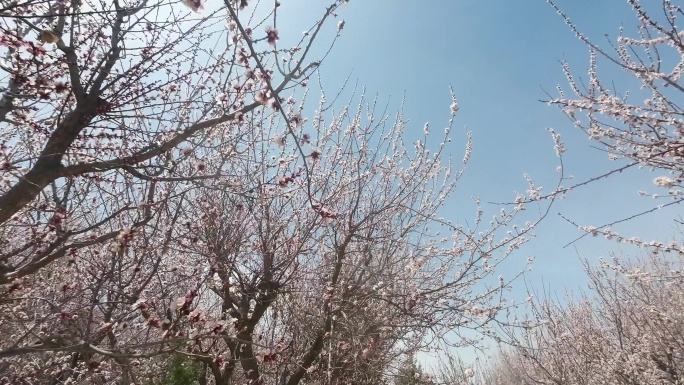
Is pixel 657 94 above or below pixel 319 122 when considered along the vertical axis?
below

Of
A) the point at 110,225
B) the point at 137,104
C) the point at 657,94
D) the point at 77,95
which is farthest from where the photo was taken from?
the point at 110,225

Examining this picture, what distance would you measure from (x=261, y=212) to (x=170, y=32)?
280 centimetres

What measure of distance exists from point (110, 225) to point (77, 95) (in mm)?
2859

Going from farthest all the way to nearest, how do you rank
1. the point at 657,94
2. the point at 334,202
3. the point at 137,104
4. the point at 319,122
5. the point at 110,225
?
the point at 319,122 → the point at 334,202 → the point at 110,225 → the point at 657,94 → the point at 137,104

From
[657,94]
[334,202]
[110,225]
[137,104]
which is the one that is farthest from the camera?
[334,202]

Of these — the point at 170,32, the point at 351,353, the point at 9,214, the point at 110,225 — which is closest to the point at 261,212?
the point at 110,225

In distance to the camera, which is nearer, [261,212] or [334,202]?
[261,212]

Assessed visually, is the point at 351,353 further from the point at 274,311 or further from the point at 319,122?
the point at 319,122

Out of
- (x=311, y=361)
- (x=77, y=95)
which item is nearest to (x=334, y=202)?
(x=311, y=361)

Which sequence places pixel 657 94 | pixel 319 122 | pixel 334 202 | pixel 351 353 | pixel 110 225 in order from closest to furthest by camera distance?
pixel 657 94, pixel 110 225, pixel 351 353, pixel 334 202, pixel 319 122

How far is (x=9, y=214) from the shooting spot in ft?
8.71

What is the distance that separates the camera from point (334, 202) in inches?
258

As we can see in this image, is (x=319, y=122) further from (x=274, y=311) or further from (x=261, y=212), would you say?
(x=274, y=311)

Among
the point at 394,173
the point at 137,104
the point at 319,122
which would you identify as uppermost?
the point at 319,122
